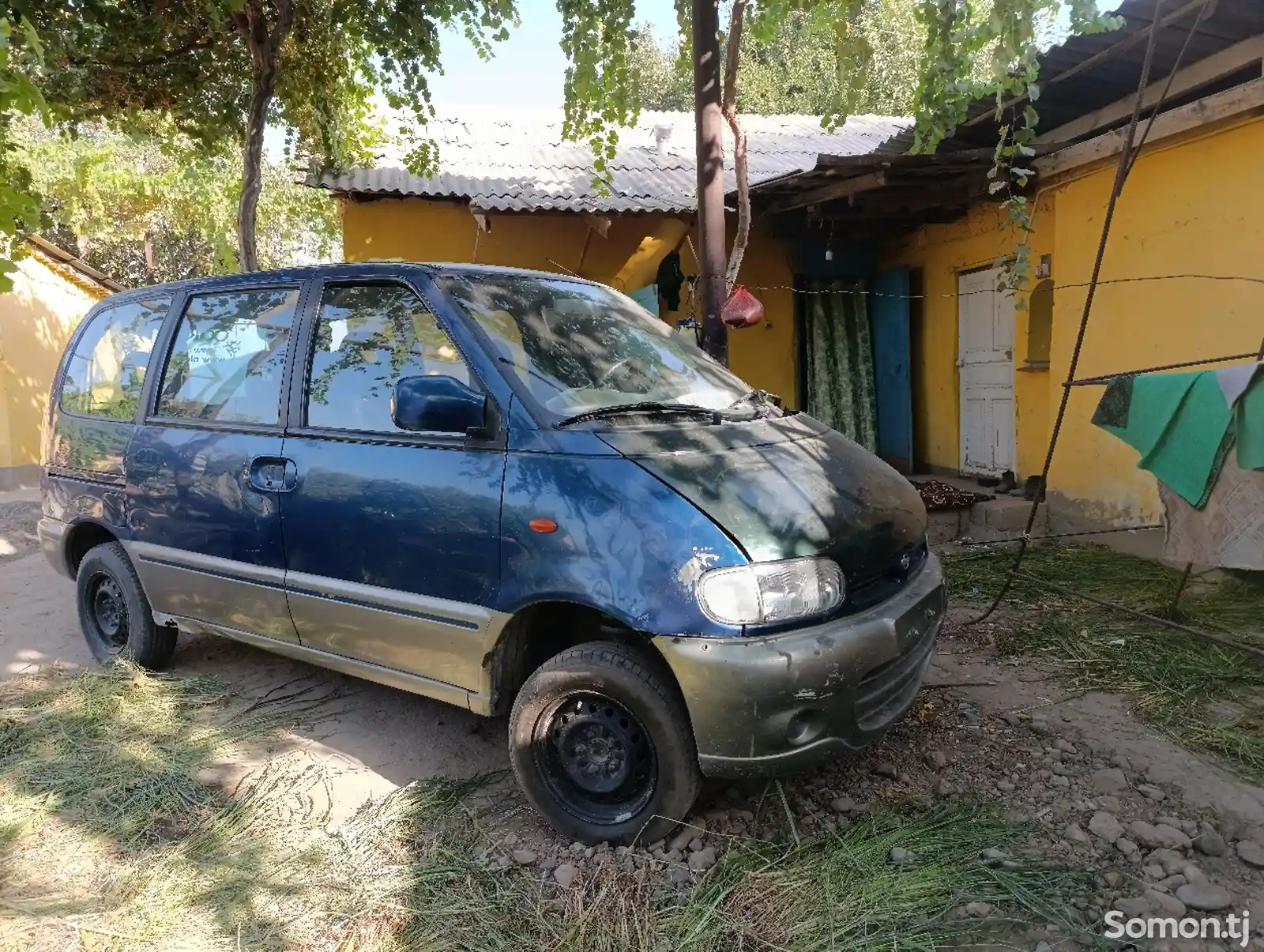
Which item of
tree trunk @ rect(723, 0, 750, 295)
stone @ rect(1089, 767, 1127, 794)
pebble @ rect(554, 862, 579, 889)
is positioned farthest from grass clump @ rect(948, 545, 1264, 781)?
tree trunk @ rect(723, 0, 750, 295)

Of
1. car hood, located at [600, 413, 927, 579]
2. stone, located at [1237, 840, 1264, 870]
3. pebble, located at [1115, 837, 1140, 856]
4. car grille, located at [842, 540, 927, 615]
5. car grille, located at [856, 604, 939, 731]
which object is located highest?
car hood, located at [600, 413, 927, 579]

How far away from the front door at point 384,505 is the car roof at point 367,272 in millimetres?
66

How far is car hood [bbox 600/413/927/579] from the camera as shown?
2443 millimetres

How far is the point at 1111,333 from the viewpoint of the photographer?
5918 millimetres

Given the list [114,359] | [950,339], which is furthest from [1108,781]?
[950,339]

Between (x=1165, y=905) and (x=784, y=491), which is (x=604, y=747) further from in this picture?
(x=1165, y=905)

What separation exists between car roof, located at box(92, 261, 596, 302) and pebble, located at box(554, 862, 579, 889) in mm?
2156

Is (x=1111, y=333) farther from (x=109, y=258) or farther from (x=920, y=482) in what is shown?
(x=109, y=258)

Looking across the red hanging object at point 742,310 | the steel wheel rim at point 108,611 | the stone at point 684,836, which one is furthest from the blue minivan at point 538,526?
the red hanging object at point 742,310

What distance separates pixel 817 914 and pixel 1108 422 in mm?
2758

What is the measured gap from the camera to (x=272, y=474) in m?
3.26

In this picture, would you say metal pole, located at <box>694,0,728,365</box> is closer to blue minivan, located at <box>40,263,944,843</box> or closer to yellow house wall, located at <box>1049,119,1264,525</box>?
blue minivan, located at <box>40,263,944,843</box>

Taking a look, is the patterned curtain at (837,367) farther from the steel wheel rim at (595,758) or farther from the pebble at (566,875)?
→ the pebble at (566,875)

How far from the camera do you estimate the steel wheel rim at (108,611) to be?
430 cm
